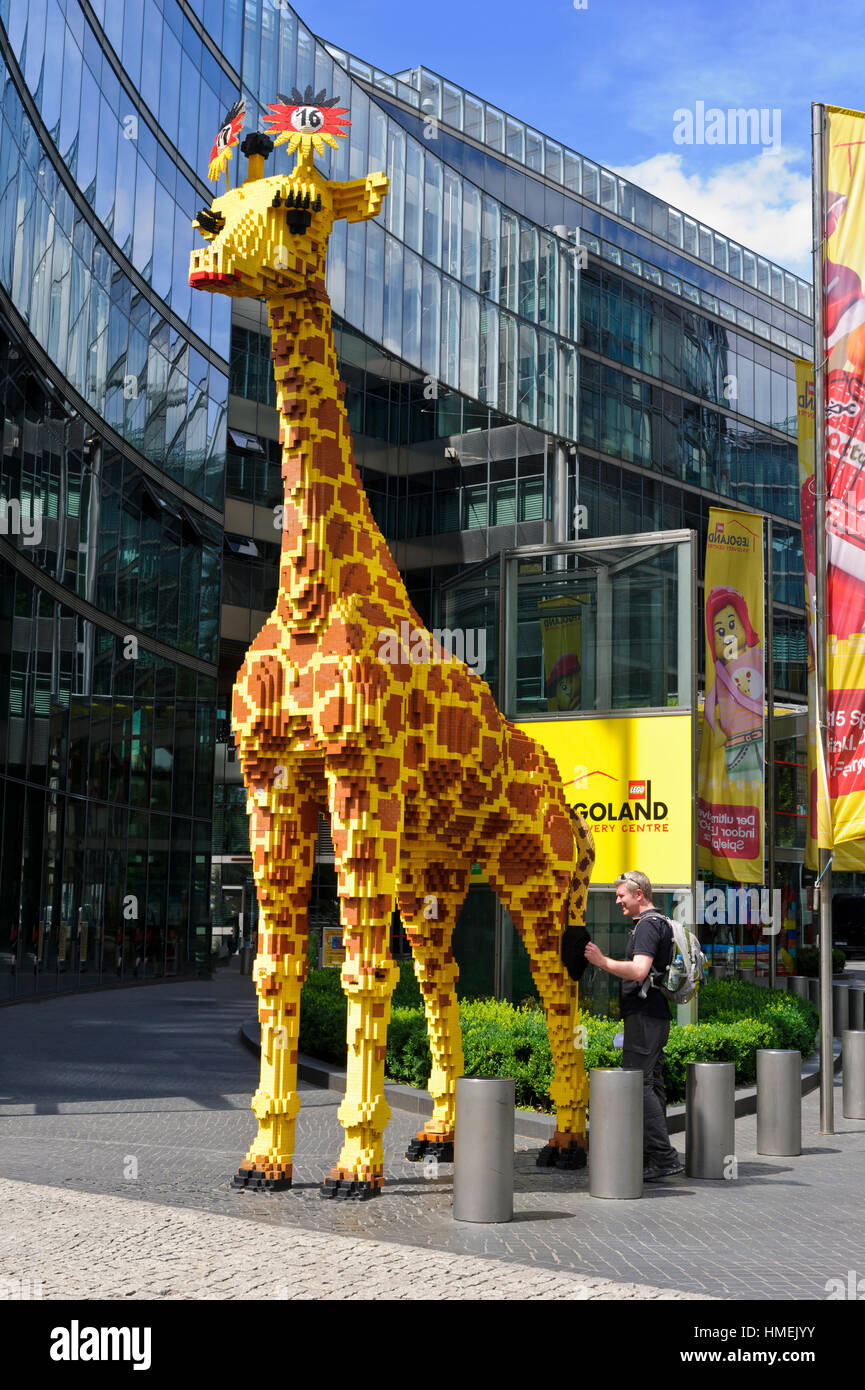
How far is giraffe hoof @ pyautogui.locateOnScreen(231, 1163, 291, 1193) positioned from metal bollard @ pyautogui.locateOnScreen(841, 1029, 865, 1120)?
6609 mm

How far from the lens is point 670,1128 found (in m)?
11.2

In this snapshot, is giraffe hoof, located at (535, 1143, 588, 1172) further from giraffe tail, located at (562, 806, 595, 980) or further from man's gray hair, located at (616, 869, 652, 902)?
man's gray hair, located at (616, 869, 652, 902)

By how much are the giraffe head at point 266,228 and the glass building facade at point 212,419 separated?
8914 millimetres

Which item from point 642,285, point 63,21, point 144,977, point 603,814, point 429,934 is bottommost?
point 144,977

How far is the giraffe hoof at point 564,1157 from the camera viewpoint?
9219mm

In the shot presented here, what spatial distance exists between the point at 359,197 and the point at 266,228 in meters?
0.64

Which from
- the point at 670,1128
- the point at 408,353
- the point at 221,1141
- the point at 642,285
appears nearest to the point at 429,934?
the point at 221,1141

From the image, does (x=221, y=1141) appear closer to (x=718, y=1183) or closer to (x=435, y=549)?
(x=718, y=1183)

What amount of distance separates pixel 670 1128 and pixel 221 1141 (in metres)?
3.65

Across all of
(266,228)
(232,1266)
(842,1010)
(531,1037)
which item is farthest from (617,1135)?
(842,1010)

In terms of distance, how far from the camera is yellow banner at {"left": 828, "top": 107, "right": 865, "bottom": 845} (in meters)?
11.9

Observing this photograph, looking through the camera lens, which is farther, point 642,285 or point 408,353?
point 642,285

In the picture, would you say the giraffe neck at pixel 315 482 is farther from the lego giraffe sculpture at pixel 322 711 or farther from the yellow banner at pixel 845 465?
the yellow banner at pixel 845 465

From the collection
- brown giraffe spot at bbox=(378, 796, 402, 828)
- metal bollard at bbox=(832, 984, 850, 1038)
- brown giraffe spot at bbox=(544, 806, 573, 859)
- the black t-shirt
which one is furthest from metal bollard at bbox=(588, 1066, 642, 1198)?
metal bollard at bbox=(832, 984, 850, 1038)
